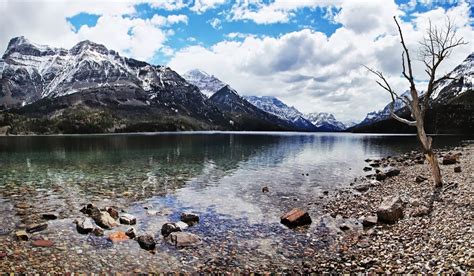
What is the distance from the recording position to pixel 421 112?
28.6m

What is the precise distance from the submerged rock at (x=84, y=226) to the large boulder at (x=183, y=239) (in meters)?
5.72

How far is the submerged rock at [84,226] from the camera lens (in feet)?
71.7

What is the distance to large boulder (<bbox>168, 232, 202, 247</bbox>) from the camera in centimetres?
1984

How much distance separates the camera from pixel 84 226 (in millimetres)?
22078

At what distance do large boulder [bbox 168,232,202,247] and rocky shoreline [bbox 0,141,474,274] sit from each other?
66mm

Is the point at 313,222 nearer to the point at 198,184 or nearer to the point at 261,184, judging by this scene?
the point at 261,184

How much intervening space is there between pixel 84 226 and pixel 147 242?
558 cm

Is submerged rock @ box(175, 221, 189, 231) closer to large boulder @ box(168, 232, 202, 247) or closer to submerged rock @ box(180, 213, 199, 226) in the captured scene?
submerged rock @ box(180, 213, 199, 226)

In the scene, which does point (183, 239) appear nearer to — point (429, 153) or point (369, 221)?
point (369, 221)

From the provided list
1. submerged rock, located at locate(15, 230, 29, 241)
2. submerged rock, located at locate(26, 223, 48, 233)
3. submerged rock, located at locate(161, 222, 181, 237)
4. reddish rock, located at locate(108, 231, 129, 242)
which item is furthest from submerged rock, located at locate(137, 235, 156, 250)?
submerged rock, located at locate(26, 223, 48, 233)

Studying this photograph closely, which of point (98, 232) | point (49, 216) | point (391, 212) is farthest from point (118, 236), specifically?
point (391, 212)

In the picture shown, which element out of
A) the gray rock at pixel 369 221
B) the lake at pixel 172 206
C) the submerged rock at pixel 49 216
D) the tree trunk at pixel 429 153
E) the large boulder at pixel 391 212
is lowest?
the lake at pixel 172 206

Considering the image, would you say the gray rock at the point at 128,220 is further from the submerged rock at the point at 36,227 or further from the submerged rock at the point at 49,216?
the submerged rock at the point at 49,216

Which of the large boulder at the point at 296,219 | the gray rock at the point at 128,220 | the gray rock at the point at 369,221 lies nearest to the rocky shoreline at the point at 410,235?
the gray rock at the point at 369,221
